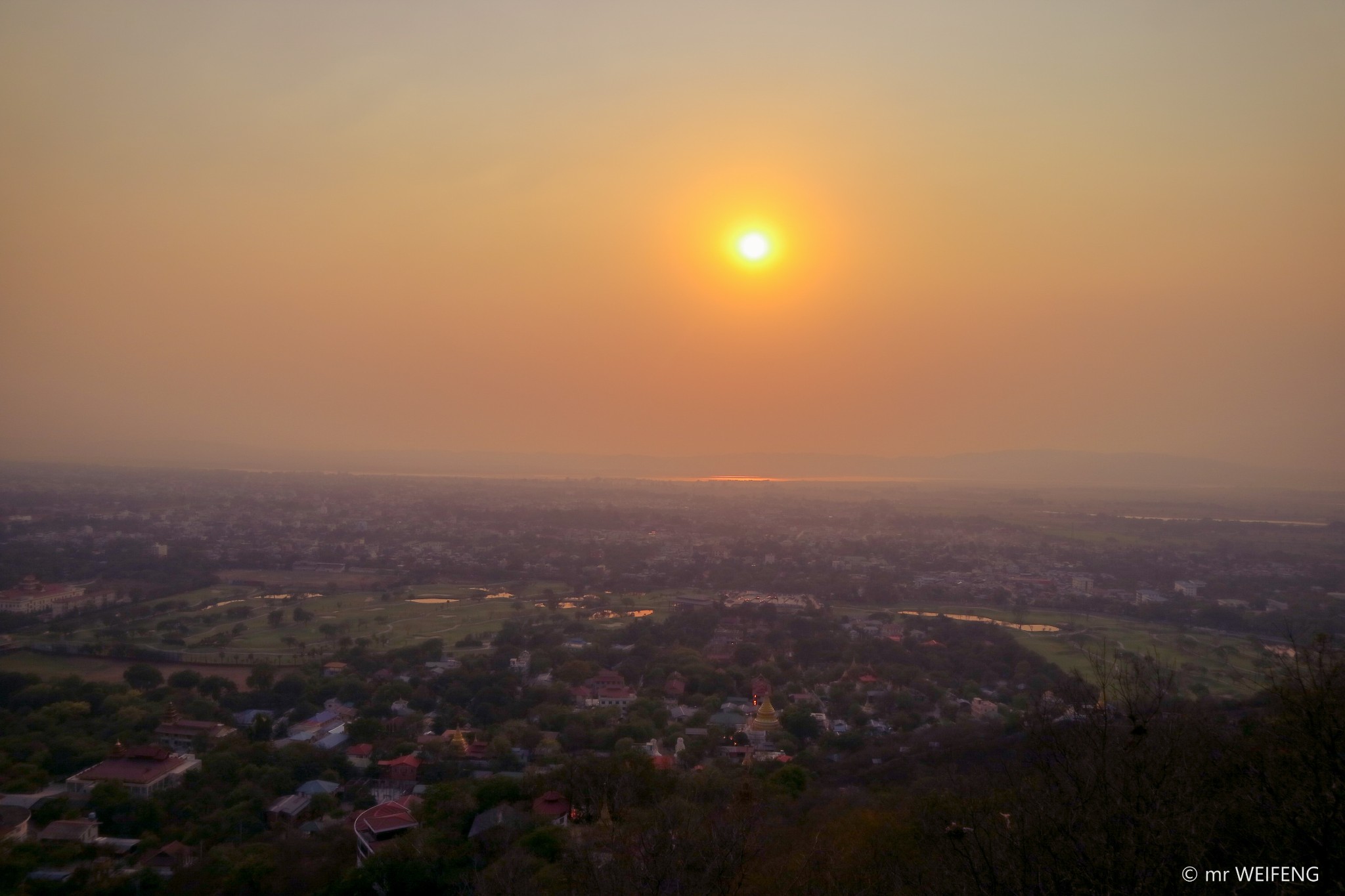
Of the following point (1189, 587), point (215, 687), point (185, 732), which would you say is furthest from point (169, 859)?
point (1189, 587)

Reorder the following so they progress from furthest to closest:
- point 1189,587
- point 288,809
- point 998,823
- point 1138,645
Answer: point 1189,587 → point 1138,645 → point 288,809 → point 998,823

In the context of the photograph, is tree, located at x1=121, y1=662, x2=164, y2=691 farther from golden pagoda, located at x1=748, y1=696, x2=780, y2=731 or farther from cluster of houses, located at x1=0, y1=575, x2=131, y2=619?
golden pagoda, located at x1=748, y1=696, x2=780, y2=731

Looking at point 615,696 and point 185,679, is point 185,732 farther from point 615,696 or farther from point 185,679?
point 615,696

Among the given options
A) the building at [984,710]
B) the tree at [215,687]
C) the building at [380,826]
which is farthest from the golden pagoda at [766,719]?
the tree at [215,687]

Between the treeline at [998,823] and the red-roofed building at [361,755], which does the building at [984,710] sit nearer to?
the treeline at [998,823]

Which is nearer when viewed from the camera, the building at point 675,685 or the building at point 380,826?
the building at point 380,826

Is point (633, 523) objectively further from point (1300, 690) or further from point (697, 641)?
point (1300, 690)
